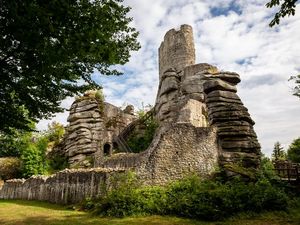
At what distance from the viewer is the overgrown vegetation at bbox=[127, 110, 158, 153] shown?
90.1 feet

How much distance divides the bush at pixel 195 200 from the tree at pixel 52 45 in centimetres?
522

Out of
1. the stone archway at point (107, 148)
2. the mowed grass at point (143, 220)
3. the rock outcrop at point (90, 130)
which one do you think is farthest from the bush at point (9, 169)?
the mowed grass at point (143, 220)

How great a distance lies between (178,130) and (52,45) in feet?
29.9

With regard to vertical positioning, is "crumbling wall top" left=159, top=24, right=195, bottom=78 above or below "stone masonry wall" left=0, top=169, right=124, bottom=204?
above

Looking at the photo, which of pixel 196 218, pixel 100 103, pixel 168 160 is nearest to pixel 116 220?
pixel 196 218

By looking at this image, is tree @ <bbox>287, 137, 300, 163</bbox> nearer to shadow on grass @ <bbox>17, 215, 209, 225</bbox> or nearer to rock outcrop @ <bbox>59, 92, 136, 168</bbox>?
rock outcrop @ <bbox>59, 92, 136, 168</bbox>

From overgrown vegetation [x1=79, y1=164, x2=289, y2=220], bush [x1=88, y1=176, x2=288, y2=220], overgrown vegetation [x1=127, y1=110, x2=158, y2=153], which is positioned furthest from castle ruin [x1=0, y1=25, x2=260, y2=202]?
bush [x1=88, y1=176, x2=288, y2=220]

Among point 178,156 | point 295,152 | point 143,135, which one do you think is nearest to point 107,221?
point 178,156

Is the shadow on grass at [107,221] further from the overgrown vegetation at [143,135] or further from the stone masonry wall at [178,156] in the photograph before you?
the overgrown vegetation at [143,135]

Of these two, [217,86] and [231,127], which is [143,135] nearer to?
[217,86]

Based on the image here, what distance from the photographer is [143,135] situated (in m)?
29.2

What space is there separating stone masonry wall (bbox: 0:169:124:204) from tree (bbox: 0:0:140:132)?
5471 mm

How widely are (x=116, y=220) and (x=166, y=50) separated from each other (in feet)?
87.6

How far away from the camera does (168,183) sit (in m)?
14.3
